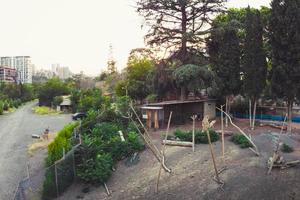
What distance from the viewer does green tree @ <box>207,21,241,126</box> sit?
24.5m

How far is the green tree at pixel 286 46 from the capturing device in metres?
20.1

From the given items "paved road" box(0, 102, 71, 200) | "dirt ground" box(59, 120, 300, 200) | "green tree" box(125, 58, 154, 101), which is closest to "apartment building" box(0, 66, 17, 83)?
"green tree" box(125, 58, 154, 101)

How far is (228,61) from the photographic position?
2456 centimetres

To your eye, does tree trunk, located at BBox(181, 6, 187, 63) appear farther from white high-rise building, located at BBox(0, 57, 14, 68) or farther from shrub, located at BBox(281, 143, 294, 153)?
white high-rise building, located at BBox(0, 57, 14, 68)

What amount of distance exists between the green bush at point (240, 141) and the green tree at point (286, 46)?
4.45m

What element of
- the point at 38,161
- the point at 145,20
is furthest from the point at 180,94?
the point at 38,161

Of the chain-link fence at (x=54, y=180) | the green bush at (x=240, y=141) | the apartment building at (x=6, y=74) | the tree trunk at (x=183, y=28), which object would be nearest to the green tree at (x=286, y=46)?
the green bush at (x=240, y=141)

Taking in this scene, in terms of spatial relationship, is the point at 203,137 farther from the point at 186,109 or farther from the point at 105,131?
the point at 186,109

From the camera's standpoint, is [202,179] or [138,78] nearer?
[202,179]

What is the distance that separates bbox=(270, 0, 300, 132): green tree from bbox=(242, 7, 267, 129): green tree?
121 cm

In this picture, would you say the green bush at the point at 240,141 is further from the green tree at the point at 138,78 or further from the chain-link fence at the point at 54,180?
the green tree at the point at 138,78

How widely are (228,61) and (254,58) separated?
266cm

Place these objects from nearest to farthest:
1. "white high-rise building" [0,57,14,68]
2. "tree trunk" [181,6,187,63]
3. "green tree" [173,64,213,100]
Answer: "green tree" [173,64,213,100] < "tree trunk" [181,6,187,63] < "white high-rise building" [0,57,14,68]

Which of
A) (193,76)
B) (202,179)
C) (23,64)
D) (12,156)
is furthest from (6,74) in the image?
(202,179)
